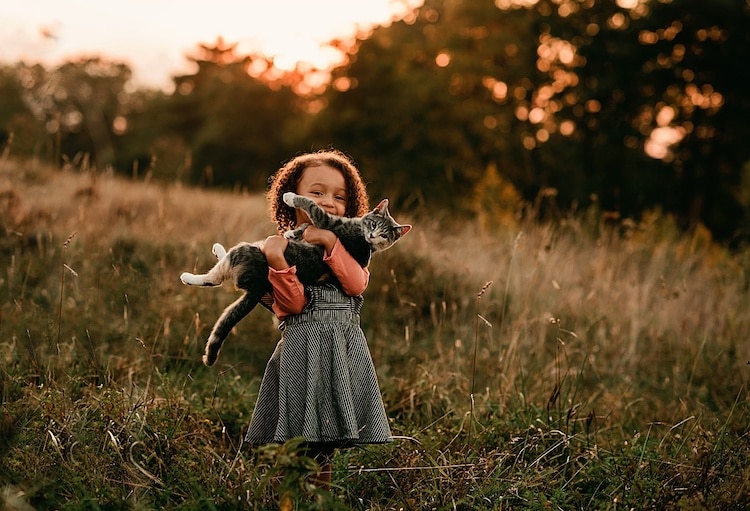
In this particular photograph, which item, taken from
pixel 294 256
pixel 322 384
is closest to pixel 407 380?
pixel 322 384

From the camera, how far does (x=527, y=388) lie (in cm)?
472

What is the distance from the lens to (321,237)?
2.97 m

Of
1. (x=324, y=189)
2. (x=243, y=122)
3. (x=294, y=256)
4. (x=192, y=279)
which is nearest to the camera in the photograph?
(x=192, y=279)

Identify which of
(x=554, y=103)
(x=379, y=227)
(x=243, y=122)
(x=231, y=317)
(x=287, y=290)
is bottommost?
(x=243, y=122)

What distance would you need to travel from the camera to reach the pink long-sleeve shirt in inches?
115

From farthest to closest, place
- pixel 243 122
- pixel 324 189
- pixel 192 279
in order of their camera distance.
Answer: pixel 243 122 → pixel 324 189 → pixel 192 279

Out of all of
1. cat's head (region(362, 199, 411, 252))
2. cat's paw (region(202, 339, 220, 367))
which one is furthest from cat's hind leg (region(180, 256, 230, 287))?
cat's head (region(362, 199, 411, 252))

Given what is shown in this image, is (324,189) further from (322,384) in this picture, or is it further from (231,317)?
(322,384)

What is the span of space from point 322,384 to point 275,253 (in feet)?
1.91

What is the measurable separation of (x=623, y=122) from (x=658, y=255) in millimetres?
16964

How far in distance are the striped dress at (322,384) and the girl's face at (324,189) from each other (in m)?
0.36

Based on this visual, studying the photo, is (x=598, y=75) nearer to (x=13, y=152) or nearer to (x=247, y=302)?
(x=13, y=152)

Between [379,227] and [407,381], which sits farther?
[407,381]

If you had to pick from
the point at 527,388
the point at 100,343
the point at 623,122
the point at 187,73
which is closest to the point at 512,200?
the point at 527,388
